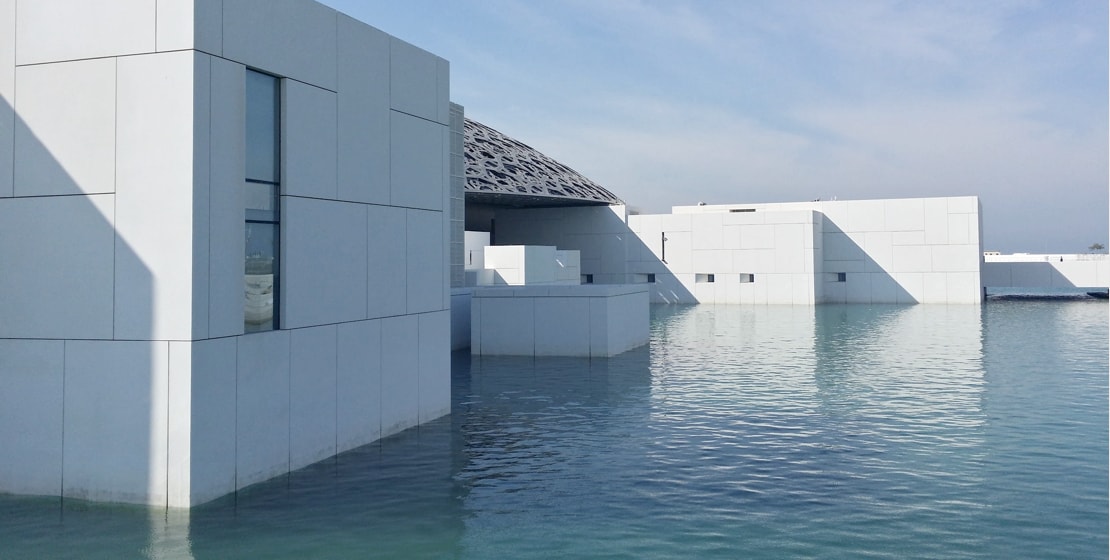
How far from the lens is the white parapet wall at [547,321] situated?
2238 cm

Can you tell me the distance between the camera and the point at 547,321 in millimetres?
22766

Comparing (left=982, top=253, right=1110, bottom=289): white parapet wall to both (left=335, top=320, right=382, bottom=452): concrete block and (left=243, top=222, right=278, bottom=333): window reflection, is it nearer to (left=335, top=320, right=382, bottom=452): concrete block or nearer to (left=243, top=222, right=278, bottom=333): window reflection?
(left=335, top=320, right=382, bottom=452): concrete block

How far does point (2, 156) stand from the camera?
10.1 metres

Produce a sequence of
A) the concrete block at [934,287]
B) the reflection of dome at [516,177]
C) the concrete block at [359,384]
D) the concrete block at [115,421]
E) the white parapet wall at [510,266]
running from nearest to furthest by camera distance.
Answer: the concrete block at [115,421] → the concrete block at [359,384] → the white parapet wall at [510,266] → the reflection of dome at [516,177] → the concrete block at [934,287]

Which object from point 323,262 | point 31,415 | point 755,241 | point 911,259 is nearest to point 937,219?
point 911,259

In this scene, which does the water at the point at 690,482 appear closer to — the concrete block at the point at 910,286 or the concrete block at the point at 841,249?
the concrete block at the point at 910,286

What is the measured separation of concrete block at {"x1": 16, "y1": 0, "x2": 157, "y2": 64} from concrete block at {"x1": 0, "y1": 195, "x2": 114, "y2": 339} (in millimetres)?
1535

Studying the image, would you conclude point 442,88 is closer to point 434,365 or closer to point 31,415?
point 434,365

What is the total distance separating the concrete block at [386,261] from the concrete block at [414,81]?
62.0 inches

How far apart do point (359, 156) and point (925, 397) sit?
10132 mm

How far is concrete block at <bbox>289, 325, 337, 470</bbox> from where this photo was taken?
11.0m

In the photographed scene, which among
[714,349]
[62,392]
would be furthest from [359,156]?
[714,349]

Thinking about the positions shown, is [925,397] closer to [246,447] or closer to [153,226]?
[246,447]

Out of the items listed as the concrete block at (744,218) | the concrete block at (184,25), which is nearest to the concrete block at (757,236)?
the concrete block at (744,218)
